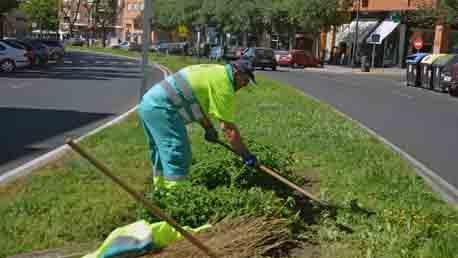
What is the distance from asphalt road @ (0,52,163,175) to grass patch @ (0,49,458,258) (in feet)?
3.50

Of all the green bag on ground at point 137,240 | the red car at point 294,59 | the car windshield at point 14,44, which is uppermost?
the car windshield at point 14,44

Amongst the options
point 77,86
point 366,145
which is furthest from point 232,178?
point 77,86

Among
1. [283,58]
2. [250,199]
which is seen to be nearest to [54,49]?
[283,58]

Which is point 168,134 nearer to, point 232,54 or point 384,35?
point 232,54

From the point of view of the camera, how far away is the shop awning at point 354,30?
57.4m

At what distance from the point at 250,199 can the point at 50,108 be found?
11221 millimetres

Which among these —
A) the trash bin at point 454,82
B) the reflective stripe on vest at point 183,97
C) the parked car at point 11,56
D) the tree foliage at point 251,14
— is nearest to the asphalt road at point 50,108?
the parked car at point 11,56

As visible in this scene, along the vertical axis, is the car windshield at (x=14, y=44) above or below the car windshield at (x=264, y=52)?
above

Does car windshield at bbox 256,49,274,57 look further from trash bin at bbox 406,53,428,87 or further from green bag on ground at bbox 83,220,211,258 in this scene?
green bag on ground at bbox 83,220,211,258

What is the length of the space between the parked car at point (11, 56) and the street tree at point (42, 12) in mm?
63521

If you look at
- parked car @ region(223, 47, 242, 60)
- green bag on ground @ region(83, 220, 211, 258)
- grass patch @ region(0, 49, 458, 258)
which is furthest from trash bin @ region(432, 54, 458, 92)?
green bag on ground @ region(83, 220, 211, 258)

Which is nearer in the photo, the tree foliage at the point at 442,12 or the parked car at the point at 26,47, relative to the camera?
the parked car at the point at 26,47

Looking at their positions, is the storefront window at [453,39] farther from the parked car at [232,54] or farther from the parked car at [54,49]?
the parked car at [54,49]

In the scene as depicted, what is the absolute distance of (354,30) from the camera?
59.1 metres
